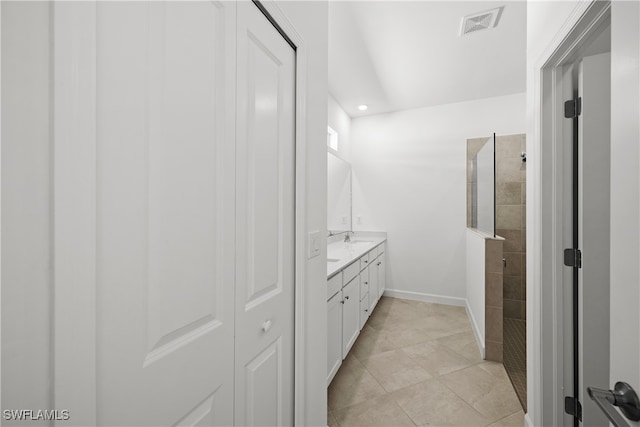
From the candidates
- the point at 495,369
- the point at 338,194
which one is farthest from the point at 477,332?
the point at 338,194

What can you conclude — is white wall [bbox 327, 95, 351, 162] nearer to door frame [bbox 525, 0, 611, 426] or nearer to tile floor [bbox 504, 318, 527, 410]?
door frame [bbox 525, 0, 611, 426]

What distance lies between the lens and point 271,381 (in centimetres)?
102

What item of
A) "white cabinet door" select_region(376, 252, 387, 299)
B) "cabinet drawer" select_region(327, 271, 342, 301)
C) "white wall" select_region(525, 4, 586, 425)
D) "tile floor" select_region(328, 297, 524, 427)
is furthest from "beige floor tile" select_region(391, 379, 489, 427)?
"white cabinet door" select_region(376, 252, 387, 299)

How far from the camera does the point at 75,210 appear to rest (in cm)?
45

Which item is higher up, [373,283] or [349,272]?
[349,272]

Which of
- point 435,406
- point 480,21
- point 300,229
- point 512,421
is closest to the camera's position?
point 300,229

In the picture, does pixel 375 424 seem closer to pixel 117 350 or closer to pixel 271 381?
pixel 271 381

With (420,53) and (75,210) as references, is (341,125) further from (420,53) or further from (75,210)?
(75,210)

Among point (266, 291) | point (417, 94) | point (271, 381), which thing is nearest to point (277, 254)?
point (266, 291)

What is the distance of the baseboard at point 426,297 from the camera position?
369 cm

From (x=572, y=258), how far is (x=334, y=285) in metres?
1.29

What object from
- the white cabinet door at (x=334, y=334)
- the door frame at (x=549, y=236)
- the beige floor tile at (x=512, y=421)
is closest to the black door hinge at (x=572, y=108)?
the door frame at (x=549, y=236)

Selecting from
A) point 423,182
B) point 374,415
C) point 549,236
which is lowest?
point 374,415

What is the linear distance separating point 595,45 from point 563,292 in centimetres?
109
